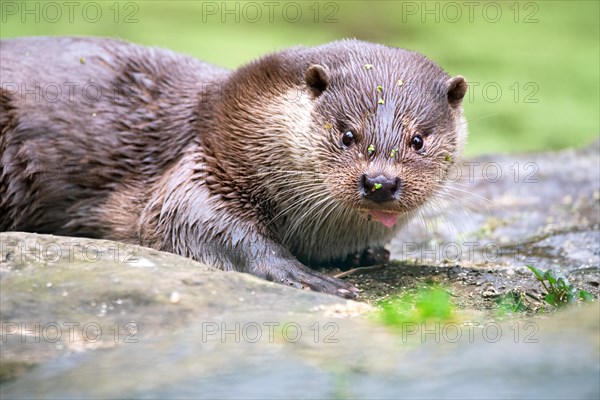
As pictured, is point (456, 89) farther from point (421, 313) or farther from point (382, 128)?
point (421, 313)

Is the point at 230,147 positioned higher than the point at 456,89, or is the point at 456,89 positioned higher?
the point at 456,89

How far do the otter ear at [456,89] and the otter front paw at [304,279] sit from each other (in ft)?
3.75

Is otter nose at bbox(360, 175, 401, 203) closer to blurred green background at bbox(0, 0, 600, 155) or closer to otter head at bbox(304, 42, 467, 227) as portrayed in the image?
otter head at bbox(304, 42, 467, 227)

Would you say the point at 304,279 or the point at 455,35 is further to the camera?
the point at 455,35

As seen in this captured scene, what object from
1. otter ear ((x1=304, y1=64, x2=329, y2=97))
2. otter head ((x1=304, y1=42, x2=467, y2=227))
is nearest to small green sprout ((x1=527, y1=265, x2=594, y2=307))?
otter head ((x1=304, y1=42, x2=467, y2=227))

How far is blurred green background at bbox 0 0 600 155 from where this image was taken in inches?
426

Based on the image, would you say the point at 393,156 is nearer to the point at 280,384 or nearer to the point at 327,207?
the point at 327,207

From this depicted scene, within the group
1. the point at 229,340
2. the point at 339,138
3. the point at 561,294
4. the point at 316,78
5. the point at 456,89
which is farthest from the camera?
the point at 456,89

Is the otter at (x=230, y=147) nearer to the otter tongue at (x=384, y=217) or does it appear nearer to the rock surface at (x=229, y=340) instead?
the otter tongue at (x=384, y=217)

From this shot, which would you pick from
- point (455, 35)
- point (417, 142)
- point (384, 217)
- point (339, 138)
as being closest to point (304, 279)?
point (384, 217)

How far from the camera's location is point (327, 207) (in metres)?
4.68

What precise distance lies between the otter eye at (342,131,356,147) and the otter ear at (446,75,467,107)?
64 cm

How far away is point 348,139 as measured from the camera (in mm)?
4363

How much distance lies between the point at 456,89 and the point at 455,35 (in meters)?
8.70
